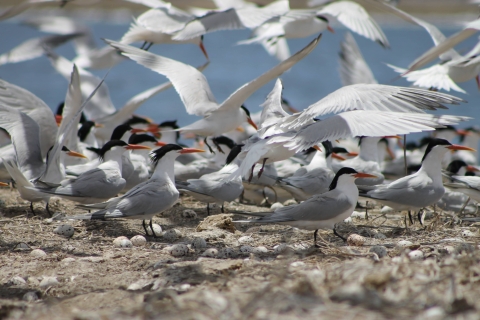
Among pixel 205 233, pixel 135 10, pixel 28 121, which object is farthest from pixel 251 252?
pixel 135 10

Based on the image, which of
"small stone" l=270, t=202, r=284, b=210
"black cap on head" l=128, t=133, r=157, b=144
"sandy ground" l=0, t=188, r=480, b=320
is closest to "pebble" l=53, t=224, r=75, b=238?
"sandy ground" l=0, t=188, r=480, b=320

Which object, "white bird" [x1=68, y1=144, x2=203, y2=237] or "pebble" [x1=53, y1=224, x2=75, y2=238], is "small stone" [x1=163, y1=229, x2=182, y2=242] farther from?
"pebble" [x1=53, y1=224, x2=75, y2=238]

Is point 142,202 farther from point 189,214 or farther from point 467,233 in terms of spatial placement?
point 467,233

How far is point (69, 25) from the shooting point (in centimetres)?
1016

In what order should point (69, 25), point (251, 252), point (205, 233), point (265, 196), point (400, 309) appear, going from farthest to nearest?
point (69, 25) < point (265, 196) < point (205, 233) < point (251, 252) < point (400, 309)

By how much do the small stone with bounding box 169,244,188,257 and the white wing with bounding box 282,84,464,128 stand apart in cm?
118

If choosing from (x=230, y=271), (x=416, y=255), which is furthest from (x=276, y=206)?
(x=230, y=271)

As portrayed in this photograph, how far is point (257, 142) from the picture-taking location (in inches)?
181

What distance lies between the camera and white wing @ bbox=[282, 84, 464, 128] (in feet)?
13.9

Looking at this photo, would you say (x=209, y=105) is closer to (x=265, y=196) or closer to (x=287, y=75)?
(x=265, y=196)

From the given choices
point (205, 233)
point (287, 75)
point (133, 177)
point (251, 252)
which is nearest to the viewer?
point (251, 252)

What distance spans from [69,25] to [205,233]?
22.4ft

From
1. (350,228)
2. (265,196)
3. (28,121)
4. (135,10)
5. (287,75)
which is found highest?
(28,121)

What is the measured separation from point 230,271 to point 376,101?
5.89ft
